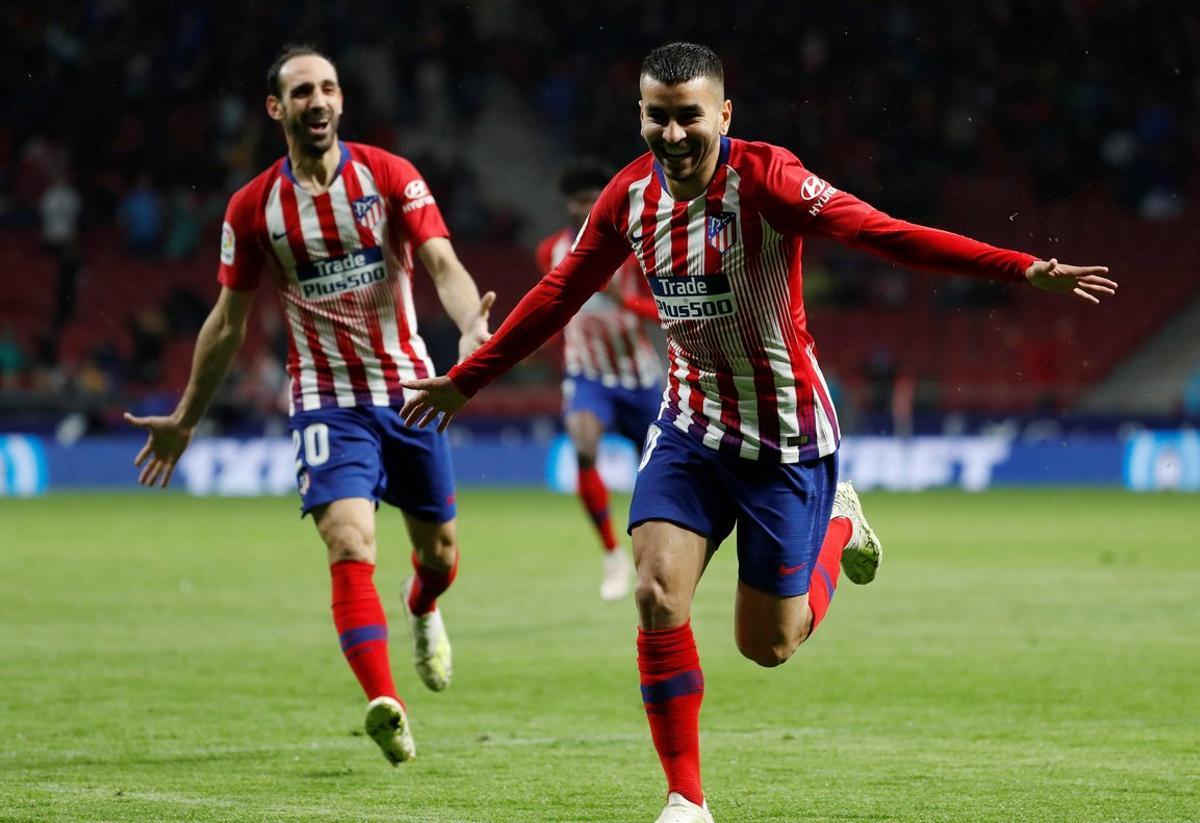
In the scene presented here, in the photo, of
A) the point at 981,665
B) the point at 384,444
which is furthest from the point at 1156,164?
the point at 384,444

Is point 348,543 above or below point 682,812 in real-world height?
above

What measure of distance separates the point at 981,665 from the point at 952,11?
66.7ft

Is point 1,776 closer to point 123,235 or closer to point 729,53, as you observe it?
point 123,235

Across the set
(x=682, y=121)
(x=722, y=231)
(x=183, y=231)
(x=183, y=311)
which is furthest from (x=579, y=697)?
(x=183, y=231)

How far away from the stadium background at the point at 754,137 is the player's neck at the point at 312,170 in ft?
58.8

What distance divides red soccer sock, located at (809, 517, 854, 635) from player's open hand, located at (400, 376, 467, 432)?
1246mm

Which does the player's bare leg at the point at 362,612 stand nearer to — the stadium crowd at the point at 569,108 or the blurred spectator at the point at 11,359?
the blurred spectator at the point at 11,359

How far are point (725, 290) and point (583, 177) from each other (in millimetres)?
5737

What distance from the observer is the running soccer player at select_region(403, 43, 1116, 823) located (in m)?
5.11

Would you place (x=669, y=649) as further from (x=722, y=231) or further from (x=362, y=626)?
(x=362, y=626)

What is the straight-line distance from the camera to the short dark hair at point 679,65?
509 centimetres

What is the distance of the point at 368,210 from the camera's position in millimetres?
6957

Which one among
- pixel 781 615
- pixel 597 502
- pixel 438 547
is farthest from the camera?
pixel 597 502

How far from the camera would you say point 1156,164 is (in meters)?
27.1
